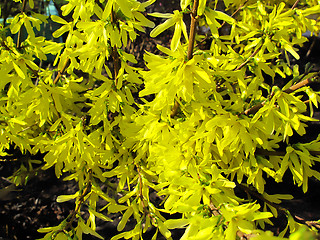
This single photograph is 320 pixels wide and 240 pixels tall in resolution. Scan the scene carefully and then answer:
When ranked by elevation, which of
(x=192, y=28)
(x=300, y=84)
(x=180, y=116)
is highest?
(x=192, y=28)

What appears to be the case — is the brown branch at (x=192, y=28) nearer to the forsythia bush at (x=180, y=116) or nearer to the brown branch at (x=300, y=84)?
the forsythia bush at (x=180, y=116)

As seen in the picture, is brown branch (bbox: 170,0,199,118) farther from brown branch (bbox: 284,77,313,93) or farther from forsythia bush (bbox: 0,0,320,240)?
brown branch (bbox: 284,77,313,93)

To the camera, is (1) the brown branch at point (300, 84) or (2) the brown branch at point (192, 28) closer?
(2) the brown branch at point (192, 28)

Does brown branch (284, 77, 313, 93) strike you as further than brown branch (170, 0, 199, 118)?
Yes

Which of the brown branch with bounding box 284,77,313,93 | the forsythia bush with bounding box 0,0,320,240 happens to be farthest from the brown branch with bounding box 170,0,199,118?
the brown branch with bounding box 284,77,313,93

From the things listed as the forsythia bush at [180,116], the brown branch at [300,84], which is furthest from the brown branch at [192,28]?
the brown branch at [300,84]

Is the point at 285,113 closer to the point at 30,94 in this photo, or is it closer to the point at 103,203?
the point at 30,94

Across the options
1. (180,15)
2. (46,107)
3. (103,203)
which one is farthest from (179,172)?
(103,203)

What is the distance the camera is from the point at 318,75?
105 centimetres

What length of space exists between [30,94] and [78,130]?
0.33 meters

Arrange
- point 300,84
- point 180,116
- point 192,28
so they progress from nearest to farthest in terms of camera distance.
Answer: point 192,28 < point 300,84 < point 180,116

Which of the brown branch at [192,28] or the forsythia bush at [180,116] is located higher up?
the brown branch at [192,28]

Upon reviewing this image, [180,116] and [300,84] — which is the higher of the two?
[300,84]

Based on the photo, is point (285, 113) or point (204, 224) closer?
point (204, 224)
